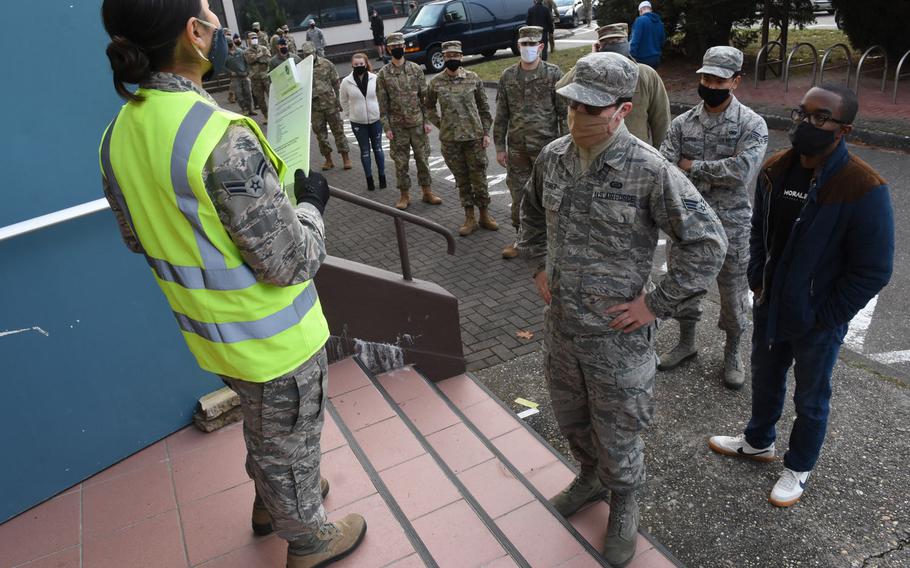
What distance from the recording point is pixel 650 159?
8.18ft

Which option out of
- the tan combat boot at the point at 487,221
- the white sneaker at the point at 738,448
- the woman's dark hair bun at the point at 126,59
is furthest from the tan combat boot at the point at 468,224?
the woman's dark hair bun at the point at 126,59

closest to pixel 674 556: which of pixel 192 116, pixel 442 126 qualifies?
pixel 192 116

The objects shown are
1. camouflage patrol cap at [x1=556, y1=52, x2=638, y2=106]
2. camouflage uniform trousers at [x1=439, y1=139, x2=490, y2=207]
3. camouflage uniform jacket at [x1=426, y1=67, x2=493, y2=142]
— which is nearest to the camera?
camouflage patrol cap at [x1=556, y1=52, x2=638, y2=106]

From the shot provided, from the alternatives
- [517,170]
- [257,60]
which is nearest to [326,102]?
[517,170]

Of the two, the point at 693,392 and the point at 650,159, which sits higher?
the point at 650,159

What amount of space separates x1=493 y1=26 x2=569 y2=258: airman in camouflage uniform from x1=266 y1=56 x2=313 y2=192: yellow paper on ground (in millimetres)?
Result: 4178

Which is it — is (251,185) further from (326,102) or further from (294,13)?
(294,13)

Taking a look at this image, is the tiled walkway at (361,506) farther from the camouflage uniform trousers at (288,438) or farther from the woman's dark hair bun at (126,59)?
the woman's dark hair bun at (126,59)

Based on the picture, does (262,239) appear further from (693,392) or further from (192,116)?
(693,392)

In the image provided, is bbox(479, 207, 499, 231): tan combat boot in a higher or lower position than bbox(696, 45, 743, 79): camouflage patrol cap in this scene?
lower

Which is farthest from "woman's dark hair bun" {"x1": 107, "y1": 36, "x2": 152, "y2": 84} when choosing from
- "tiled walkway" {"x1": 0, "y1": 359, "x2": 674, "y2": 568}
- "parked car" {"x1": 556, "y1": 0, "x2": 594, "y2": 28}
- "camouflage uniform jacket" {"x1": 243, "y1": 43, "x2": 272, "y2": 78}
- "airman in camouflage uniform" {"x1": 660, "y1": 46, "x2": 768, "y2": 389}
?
"parked car" {"x1": 556, "y1": 0, "x2": 594, "y2": 28}

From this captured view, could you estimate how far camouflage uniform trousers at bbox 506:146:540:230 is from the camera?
6406mm

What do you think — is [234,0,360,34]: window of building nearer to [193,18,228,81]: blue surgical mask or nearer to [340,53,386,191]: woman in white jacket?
[340,53,386,191]: woman in white jacket

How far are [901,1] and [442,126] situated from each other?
354 inches
